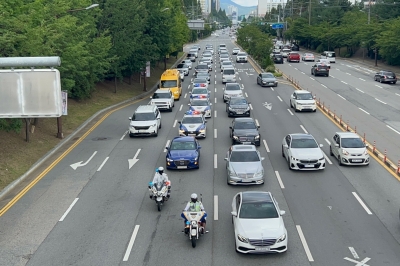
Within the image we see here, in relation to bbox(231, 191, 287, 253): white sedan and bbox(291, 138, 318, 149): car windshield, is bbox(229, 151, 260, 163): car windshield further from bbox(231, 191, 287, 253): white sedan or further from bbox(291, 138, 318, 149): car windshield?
bbox(231, 191, 287, 253): white sedan

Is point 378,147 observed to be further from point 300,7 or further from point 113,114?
point 300,7

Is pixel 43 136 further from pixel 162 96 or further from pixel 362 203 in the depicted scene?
pixel 362 203

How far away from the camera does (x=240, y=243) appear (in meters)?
15.9

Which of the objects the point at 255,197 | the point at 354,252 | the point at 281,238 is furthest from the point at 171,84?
the point at 354,252

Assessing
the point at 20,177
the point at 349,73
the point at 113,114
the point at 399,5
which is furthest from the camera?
the point at 399,5

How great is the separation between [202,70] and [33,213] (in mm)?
48561

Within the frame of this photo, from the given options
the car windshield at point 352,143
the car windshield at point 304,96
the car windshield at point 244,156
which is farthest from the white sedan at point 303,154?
the car windshield at point 304,96

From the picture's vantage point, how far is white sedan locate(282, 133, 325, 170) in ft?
83.8

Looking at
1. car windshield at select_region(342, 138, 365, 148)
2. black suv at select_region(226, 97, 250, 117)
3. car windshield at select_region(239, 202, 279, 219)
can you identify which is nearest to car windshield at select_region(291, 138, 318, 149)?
car windshield at select_region(342, 138, 365, 148)

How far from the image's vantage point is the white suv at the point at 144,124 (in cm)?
3366

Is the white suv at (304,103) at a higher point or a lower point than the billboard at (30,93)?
lower

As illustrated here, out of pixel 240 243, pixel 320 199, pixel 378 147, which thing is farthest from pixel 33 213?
pixel 378 147

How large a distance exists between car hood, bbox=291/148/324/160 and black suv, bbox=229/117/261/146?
4498 mm

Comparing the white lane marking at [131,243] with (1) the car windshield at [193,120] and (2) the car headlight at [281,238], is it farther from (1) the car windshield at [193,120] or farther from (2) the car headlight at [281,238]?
(1) the car windshield at [193,120]
